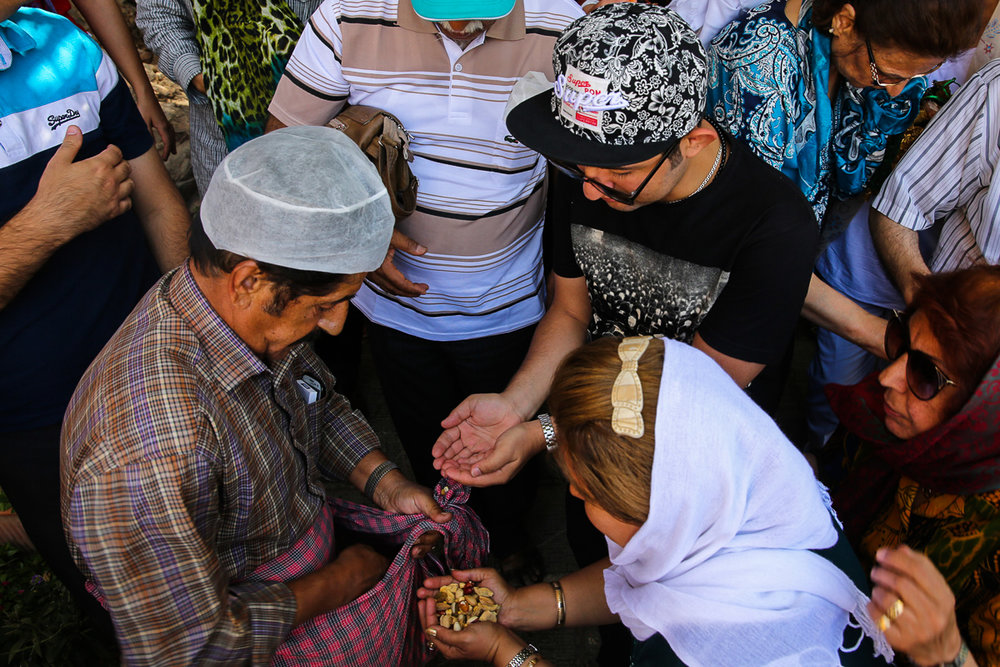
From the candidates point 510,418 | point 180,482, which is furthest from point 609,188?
point 180,482

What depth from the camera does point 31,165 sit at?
2.27m

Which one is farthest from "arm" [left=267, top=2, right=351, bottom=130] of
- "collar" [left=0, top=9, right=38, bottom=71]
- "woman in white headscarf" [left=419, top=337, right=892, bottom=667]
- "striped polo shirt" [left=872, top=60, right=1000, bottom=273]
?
"striped polo shirt" [left=872, top=60, right=1000, bottom=273]

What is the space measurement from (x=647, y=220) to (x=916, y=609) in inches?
48.2

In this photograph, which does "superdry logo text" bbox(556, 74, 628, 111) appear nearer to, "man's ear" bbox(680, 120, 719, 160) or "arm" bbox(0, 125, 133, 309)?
"man's ear" bbox(680, 120, 719, 160)

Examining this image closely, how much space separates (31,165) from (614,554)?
7.21ft

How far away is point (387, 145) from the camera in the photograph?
2400mm

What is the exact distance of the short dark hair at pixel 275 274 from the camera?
167 centimetres

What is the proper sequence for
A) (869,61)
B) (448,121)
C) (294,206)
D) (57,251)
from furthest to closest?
(869,61) < (448,121) < (57,251) < (294,206)

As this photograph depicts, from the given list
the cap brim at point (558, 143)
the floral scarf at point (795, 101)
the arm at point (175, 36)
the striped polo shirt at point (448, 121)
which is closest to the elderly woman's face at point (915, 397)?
the cap brim at point (558, 143)

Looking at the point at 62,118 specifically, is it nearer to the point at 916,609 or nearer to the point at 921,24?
the point at 916,609

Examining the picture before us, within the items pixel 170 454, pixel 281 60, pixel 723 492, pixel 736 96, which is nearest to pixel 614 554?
pixel 723 492

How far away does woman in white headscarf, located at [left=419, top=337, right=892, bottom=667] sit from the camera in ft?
4.73

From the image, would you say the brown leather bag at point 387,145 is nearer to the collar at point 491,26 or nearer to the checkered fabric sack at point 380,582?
the collar at point 491,26

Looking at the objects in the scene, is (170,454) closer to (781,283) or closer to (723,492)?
(723,492)
